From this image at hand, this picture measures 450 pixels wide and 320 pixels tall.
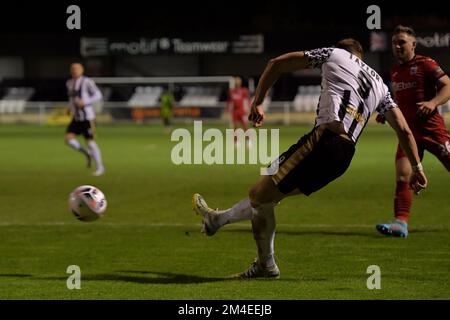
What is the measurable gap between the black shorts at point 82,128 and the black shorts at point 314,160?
41.8 ft

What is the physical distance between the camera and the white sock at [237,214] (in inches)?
319

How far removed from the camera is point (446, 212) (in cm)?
1266

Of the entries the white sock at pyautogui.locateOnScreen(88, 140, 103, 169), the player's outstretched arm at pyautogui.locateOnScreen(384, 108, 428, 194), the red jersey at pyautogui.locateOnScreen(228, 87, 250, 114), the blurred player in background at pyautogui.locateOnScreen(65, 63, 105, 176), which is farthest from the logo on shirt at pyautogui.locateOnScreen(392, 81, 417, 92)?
the red jersey at pyautogui.locateOnScreen(228, 87, 250, 114)

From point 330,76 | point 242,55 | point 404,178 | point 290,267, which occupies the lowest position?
point 290,267

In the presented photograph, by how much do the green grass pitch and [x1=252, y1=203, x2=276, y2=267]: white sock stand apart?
0.23 meters

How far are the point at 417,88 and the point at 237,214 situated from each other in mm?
3491

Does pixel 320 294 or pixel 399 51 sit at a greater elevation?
pixel 399 51

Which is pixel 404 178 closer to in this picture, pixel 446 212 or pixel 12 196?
pixel 446 212

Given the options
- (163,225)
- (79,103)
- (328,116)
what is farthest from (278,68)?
(79,103)

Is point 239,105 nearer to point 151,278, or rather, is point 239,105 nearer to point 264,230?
point 151,278

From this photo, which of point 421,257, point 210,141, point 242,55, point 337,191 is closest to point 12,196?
point 337,191

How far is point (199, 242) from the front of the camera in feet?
33.9

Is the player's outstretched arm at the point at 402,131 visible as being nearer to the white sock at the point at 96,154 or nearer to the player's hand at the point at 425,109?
the player's hand at the point at 425,109
